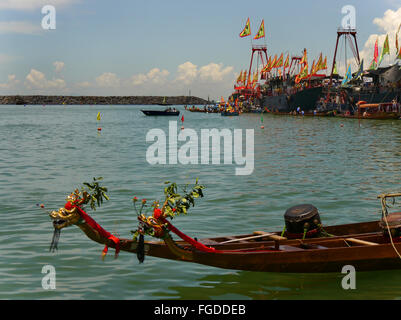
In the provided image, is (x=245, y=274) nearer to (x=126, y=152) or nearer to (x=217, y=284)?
(x=217, y=284)

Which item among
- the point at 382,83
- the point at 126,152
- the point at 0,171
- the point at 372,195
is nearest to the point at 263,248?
the point at 372,195

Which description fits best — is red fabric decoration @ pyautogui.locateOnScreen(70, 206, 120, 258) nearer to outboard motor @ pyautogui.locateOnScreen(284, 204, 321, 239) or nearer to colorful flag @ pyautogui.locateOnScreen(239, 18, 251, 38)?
outboard motor @ pyautogui.locateOnScreen(284, 204, 321, 239)

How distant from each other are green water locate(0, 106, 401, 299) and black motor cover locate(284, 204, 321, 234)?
106cm

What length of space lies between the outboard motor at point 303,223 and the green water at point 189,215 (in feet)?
3.15

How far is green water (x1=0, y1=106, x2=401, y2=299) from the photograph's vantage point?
997cm

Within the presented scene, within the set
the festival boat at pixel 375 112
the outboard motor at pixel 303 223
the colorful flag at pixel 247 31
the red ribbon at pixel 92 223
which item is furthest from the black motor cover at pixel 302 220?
the colorful flag at pixel 247 31

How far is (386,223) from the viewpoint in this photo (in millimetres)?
10156

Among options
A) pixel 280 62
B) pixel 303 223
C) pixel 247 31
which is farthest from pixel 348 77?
pixel 303 223

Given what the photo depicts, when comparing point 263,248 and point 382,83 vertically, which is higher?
point 382,83

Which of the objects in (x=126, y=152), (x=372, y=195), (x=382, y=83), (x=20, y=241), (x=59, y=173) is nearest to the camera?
(x=20, y=241)

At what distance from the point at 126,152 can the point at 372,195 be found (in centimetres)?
2375

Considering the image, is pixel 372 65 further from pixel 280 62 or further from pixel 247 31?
pixel 280 62
